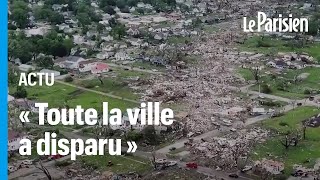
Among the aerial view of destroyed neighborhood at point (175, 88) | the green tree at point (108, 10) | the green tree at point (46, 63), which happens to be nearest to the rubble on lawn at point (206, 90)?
the aerial view of destroyed neighborhood at point (175, 88)

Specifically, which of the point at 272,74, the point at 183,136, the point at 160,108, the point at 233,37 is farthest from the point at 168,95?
the point at 233,37

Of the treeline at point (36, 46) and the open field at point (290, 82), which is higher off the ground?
the treeline at point (36, 46)

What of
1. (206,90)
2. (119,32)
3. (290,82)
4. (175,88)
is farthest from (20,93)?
(119,32)

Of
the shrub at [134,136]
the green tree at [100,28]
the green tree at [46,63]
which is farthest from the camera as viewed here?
the green tree at [100,28]

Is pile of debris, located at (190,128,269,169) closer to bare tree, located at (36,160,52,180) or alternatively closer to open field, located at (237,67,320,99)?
bare tree, located at (36,160,52,180)

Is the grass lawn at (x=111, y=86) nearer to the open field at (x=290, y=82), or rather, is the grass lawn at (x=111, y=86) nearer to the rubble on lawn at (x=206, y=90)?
the rubble on lawn at (x=206, y=90)
